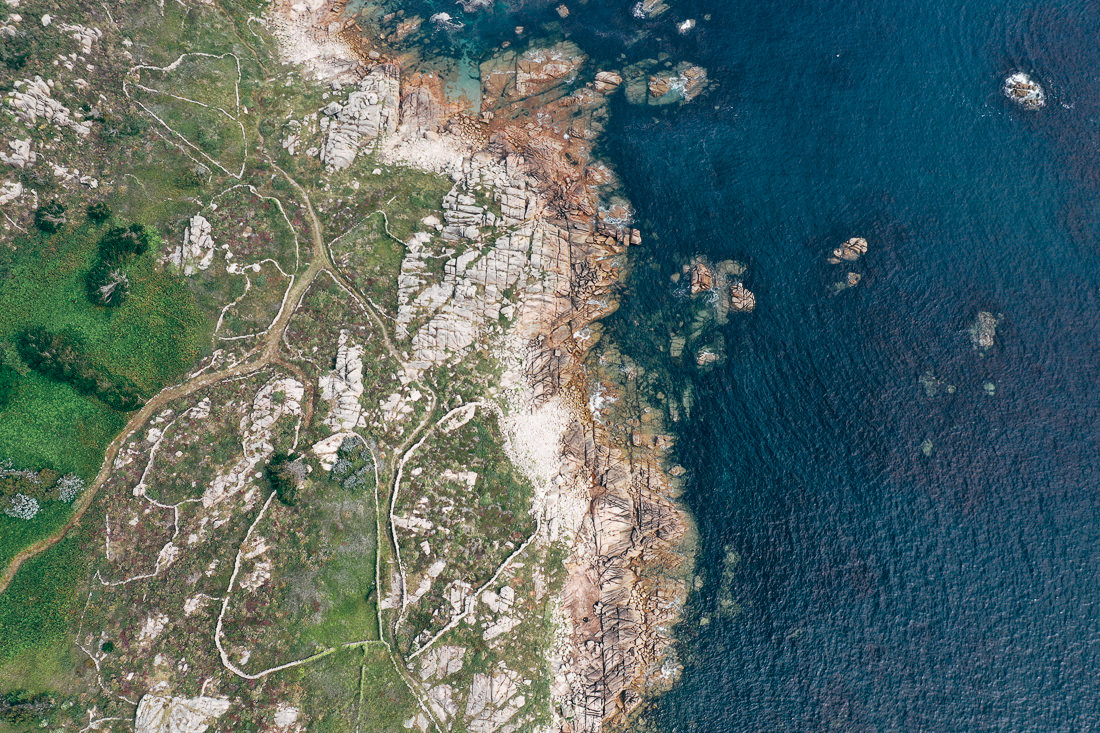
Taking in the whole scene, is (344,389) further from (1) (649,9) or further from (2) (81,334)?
(1) (649,9)

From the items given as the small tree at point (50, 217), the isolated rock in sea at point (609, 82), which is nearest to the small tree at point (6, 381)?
the small tree at point (50, 217)

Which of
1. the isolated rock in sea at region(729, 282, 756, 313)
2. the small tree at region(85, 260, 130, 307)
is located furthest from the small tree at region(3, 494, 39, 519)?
the isolated rock in sea at region(729, 282, 756, 313)

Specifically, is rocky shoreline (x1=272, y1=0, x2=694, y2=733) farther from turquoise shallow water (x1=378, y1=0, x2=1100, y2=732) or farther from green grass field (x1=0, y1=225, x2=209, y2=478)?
green grass field (x1=0, y1=225, x2=209, y2=478)

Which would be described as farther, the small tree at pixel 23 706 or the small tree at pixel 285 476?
the small tree at pixel 285 476

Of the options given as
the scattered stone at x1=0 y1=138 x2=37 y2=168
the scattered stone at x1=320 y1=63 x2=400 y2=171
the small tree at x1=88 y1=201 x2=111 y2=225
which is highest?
the scattered stone at x1=0 y1=138 x2=37 y2=168

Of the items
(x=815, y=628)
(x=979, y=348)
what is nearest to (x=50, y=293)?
(x=815, y=628)

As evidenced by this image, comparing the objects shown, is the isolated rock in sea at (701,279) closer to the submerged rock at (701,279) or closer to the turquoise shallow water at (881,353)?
the submerged rock at (701,279)

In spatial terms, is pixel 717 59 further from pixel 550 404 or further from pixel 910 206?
Answer: pixel 550 404

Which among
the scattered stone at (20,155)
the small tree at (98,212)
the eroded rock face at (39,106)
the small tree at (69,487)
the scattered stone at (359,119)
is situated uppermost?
the eroded rock face at (39,106)
